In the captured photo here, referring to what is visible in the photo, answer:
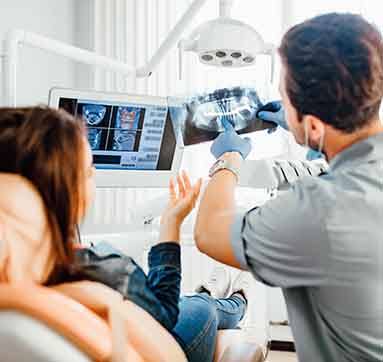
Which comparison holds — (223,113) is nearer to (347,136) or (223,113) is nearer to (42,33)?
(347,136)

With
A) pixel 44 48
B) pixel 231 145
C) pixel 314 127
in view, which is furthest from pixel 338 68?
pixel 44 48

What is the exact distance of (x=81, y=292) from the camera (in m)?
0.90

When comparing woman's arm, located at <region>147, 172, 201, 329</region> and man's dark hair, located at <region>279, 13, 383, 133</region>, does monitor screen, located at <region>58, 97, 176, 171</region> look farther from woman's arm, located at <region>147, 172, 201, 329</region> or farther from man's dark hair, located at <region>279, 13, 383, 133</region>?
man's dark hair, located at <region>279, 13, 383, 133</region>

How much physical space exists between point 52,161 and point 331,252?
0.46m

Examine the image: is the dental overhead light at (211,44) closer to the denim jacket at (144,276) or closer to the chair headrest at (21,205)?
the denim jacket at (144,276)

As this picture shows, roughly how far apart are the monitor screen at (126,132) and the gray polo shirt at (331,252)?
2.43 feet

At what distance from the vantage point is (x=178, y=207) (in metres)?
1.35

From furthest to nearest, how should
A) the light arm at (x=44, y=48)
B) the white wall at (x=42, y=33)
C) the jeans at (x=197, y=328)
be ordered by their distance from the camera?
the white wall at (x=42, y=33)
the light arm at (x=44, y=48)
the jeans at (x=197, y=328)

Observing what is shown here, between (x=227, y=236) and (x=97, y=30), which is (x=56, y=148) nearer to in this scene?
(x=227, y=236)

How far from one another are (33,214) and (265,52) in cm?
99

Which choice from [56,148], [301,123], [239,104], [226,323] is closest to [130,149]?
[239,104]

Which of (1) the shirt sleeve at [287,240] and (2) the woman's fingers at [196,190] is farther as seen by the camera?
(2) the woman's fingers at [196,190]

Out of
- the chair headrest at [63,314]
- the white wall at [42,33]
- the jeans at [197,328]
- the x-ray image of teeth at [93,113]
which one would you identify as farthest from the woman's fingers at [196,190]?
the white wall at [42,33]

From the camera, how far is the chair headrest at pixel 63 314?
80cm
